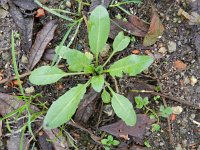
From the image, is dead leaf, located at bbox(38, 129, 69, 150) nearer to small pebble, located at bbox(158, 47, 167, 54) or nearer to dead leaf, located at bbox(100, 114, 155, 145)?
dead leaf, located at bbox(100, 114, 155, 145)

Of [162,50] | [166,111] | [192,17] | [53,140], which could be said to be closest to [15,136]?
[53,140]

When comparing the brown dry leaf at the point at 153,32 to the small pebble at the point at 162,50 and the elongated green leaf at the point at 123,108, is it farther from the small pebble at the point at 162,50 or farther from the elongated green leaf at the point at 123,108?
the elongated green leaf at the point at 123,108

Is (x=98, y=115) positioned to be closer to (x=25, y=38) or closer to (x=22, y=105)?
(x=22, y=105)

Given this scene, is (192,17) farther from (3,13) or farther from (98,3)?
(3,13)

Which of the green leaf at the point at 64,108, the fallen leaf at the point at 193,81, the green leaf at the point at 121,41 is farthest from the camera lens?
the fallen leaf at the point at 193,81

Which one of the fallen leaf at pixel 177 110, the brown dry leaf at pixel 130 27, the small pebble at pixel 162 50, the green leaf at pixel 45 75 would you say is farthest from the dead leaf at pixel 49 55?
the fallen leaf at pixel 177 110

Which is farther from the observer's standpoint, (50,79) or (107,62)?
(107,62)

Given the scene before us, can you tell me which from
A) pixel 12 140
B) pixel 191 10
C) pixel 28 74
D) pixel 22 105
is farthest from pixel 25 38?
pixel 191 10
